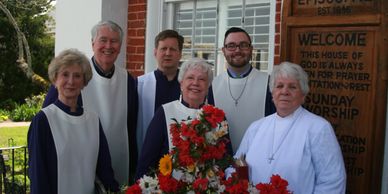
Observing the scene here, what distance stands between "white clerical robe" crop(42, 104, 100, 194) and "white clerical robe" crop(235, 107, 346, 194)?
A: 1.02 meters

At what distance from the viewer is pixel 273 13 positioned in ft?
14.2

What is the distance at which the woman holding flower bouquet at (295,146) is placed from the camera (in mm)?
2777

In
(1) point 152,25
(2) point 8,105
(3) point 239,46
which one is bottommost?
(2) point 8,105

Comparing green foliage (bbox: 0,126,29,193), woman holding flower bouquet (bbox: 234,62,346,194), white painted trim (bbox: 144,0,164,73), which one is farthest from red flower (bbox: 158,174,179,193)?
green foliage (bbox: 0,126,29,193)

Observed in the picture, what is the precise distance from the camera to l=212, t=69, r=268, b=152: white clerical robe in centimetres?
371

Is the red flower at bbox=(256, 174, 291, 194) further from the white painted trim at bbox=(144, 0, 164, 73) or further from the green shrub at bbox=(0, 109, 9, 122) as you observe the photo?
the green shrub at bbox=(0, 109, 9, 122)

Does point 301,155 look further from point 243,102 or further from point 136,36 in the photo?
point 136,36

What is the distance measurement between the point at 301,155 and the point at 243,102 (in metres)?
1.02

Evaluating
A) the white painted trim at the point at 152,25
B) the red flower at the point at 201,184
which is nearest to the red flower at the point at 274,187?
the red flower at the point at 201,184

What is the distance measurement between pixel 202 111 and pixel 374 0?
1.78 m

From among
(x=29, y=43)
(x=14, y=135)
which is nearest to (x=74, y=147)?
(x=14, y=135)

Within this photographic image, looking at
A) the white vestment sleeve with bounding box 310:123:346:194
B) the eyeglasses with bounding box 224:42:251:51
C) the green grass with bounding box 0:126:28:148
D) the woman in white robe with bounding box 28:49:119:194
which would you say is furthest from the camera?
the green grass with bounding box 0:126:28:148

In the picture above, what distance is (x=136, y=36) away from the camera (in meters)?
5.54

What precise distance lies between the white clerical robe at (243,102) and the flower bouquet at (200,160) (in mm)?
1423
